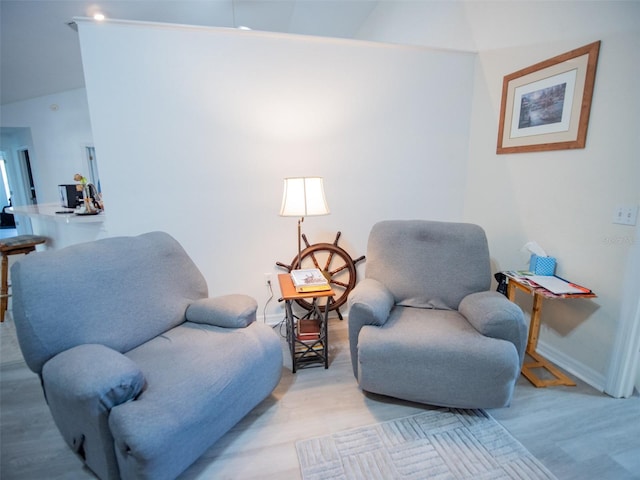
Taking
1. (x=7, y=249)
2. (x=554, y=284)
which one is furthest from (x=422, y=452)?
(x=7, y=249)

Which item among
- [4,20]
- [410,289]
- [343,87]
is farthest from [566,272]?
[4,20]

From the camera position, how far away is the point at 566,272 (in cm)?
197

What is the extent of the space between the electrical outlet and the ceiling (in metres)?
3.43

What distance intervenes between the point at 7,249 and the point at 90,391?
2.73 meters

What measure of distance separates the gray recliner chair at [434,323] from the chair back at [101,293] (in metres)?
1.05

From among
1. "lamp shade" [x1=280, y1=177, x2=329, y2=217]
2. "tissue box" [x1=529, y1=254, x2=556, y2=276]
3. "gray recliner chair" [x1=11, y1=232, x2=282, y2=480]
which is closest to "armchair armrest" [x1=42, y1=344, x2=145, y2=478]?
"gray recliner chair" [x1=11, y1=232, x2=282, y2=480]

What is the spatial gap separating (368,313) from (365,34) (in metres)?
3.91

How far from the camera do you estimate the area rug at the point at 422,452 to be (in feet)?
4.28

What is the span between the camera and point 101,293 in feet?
4.93

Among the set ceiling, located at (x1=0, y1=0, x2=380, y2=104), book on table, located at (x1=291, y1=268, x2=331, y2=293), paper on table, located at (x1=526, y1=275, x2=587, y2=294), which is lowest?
book on table, located at (x1=291, y1=268, x2=331, y2=293)

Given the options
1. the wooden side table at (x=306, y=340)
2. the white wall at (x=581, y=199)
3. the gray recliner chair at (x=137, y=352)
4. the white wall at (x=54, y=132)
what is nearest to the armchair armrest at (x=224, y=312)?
the gray recliner chair at (x=137, y=352)

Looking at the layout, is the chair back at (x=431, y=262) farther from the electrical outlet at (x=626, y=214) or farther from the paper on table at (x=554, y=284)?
the electrical outlet at (x=626, y=214)

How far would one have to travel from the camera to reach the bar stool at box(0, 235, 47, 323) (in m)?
2.72

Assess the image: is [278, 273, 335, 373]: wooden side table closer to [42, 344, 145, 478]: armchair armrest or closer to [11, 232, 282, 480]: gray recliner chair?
[11, 232, 282, 480]: gray recliner chair
